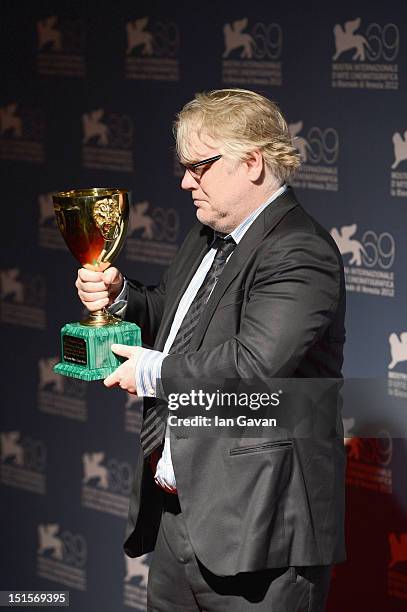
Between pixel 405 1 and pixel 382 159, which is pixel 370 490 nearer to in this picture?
pixel 382 159

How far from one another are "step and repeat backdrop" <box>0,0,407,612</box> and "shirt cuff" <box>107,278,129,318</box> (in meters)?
0.79

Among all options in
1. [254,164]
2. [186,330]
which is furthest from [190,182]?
[186,330]

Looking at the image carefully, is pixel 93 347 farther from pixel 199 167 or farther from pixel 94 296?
pixel 199 167

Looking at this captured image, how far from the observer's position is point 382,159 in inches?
127

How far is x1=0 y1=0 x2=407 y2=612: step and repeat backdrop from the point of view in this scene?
10.7ft

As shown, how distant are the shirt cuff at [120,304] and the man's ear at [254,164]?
0.54 m

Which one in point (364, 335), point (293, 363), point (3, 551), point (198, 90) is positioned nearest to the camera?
point (293, 363)

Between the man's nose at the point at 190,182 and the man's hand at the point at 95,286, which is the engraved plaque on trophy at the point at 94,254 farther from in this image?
the man's nose at the point at 190,182

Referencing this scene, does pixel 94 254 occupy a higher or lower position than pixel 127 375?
higher

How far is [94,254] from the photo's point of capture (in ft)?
9.12

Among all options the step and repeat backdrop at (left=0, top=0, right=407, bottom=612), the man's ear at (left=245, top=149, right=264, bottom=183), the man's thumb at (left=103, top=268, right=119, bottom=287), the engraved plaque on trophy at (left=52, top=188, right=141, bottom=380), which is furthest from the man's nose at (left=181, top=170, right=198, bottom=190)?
the step and repeat backdrop at (left=0, top=0, right=407, bottom=612)

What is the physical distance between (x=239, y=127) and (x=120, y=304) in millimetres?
627

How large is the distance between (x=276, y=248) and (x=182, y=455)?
19.9 inches

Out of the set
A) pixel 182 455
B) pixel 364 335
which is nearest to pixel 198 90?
pixel 364 335
